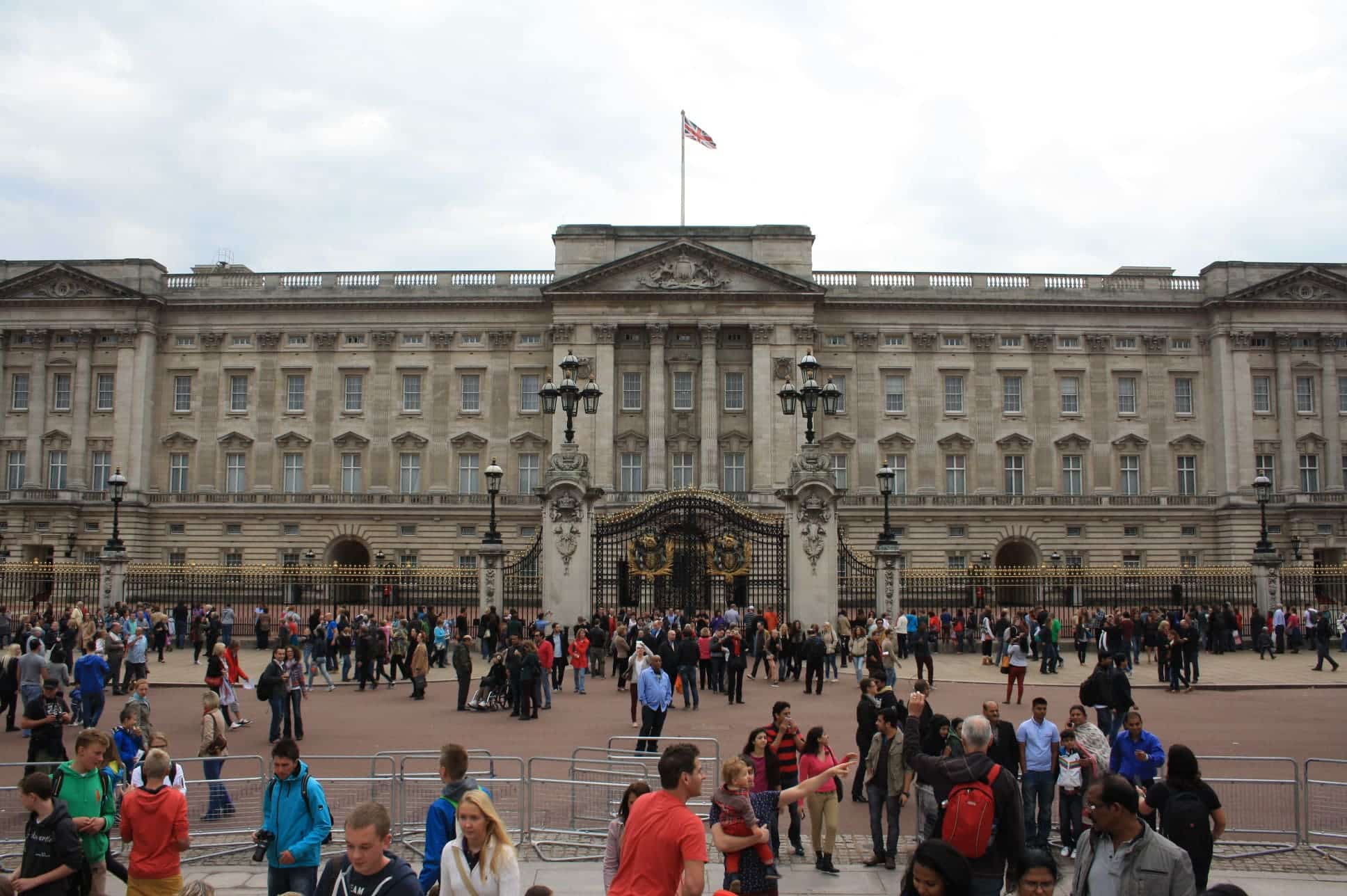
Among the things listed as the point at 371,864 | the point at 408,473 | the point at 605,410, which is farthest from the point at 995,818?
the point at 408,473

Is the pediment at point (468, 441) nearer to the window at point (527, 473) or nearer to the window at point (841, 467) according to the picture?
the window at point (527, 473)

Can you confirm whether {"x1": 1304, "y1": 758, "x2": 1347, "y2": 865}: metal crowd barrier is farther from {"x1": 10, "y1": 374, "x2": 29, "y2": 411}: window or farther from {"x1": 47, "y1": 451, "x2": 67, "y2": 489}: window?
{"x1": 10, "y1": 374, "x2": 29, "y2": 411}: window

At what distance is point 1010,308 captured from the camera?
5541 centimetres

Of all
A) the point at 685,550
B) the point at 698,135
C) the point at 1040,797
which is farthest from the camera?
the point at 698,135

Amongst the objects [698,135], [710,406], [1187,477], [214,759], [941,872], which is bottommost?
[214,759]

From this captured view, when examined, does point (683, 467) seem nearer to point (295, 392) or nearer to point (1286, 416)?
point (295, 392)

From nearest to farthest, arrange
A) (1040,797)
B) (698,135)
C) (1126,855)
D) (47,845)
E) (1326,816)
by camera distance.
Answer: (1126,855), (47,845), (1040,797), (1326,816), (698,135)

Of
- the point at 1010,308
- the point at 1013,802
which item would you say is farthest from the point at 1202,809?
the point at 1010,308

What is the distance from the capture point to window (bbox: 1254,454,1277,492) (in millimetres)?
54281

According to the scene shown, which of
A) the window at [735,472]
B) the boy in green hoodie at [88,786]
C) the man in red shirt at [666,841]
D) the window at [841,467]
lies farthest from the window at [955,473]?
the man in red shirt at [666,841]

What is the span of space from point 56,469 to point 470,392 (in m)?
21.0

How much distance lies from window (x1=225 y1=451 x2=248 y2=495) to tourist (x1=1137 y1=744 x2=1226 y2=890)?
53147 mm

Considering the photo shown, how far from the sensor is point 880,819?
10875 mm

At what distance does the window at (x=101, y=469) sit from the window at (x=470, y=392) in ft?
57.3
